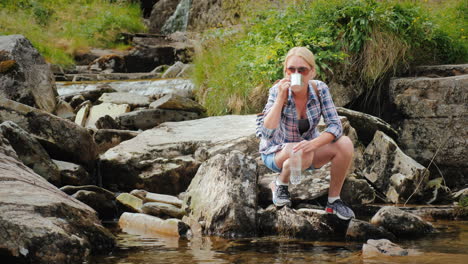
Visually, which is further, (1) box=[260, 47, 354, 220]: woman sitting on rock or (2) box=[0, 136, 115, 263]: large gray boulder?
(1) box=[260, 47, 354, 220]: woman sitting on rock

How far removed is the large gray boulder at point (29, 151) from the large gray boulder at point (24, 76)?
298cm

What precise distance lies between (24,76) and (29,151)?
3401mm

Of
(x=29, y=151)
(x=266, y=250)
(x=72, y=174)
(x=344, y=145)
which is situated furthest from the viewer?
(x=72, y=174)

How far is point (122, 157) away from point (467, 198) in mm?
3716

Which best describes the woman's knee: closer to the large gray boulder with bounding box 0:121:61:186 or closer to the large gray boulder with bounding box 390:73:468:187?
the large gray boulder with bounding box 390:73:468:187

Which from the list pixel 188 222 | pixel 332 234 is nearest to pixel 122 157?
pixel 188 222

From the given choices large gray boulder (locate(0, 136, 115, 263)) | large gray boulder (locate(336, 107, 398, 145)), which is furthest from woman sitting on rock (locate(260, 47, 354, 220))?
large gray boulder (locate(336, 107, 398, 145))

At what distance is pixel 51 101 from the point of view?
333 inches

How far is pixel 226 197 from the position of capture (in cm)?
417

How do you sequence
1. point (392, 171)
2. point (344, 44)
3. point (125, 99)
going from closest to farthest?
point (392, 171) → point (344, 44) → point (125, 99)

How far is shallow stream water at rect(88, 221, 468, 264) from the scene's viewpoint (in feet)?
10.3

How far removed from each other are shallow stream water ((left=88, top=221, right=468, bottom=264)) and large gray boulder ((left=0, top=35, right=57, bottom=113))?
4.74 m

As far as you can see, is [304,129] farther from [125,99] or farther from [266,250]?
[125,99]

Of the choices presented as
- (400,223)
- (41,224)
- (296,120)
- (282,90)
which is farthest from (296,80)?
(41,224)
